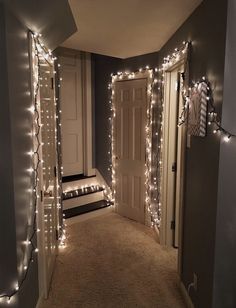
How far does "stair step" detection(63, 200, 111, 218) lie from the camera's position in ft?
13.2

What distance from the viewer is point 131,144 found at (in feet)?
13.7

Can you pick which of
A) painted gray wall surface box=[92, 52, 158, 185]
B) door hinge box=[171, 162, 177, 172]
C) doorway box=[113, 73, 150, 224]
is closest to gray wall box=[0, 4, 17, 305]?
door hinge box=[171, 162, 177, 172]

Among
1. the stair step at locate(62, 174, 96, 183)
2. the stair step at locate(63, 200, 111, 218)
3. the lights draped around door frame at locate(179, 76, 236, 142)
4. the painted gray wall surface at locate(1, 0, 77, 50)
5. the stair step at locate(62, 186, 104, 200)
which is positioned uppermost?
the painted gray wall surface at locate(1, 0, 77, 50)

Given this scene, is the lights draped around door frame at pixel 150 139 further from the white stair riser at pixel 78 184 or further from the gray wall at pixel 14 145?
the gray wall at pixel 14 145

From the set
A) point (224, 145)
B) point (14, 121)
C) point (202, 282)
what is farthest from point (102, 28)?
point (202, 282)

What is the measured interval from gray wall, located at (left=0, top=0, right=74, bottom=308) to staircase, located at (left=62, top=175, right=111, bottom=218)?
6.76ft

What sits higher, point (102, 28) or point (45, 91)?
point (102, 28)

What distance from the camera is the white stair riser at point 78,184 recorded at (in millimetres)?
4387

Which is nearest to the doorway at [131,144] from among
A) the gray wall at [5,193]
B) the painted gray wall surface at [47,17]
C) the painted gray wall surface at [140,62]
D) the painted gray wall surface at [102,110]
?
the painted gray wall surface at [140,62]

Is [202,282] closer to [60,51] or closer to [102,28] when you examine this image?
[102,28]

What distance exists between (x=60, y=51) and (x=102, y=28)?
180 centimetres

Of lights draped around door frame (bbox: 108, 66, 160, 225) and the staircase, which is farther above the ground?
lights draped around door frame (bbox: 108, 66, 160, 225)

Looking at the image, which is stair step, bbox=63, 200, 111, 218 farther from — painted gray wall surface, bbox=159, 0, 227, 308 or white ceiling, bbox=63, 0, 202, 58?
white ceiling, bbox=63, 0, 202, 58

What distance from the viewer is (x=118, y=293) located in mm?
2576
